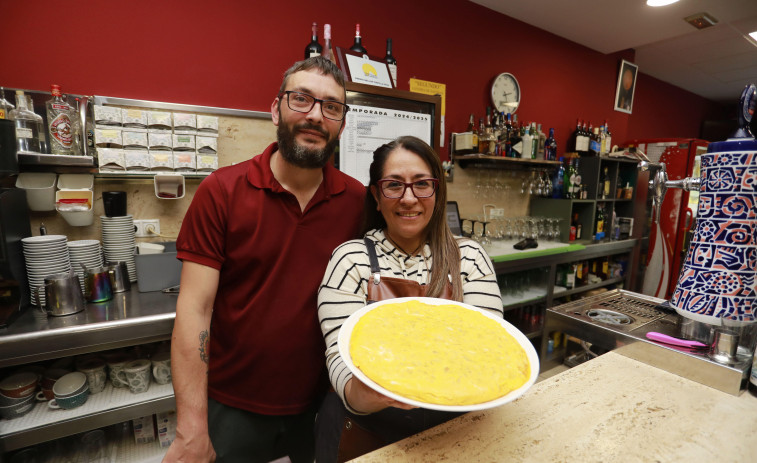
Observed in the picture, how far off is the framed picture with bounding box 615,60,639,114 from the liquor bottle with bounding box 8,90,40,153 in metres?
5.55

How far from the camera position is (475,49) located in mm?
3287

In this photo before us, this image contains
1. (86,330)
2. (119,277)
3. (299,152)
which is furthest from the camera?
(119,277)

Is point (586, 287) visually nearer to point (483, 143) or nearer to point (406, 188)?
point (483, 143)

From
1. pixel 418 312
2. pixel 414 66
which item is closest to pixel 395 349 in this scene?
pixel 418 312

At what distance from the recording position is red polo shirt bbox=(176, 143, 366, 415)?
1.27m

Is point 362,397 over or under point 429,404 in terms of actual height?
under

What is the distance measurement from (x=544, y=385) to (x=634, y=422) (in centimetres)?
21

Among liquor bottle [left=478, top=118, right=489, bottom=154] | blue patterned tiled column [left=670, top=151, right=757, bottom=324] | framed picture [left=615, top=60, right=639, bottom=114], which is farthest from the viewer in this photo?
framed picture [left=615, top=60, right=639, bottom=114]

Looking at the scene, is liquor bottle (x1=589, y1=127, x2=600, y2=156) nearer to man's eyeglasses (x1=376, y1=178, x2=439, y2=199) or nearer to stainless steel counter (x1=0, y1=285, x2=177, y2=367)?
man's eyeglasses (x1=376, y1=178, x2=439, y2=199)

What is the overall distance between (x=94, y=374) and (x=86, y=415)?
0.20 meters

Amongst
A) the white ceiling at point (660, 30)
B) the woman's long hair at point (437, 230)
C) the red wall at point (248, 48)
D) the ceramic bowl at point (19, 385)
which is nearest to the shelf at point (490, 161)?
the red wall at point (248, 48)

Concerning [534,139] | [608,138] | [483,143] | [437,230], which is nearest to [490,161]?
[483,143]

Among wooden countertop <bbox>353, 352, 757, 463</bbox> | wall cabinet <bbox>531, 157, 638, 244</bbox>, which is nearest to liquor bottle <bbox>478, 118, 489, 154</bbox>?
wall cabinet <bbox>531, 157, 638, 244</bbox>

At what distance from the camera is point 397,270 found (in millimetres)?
1198
